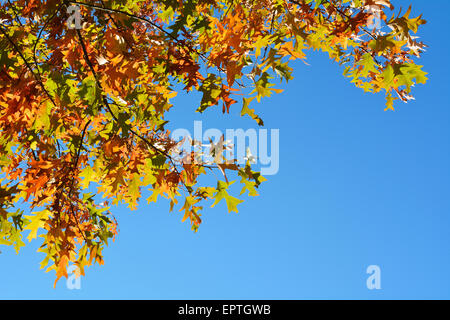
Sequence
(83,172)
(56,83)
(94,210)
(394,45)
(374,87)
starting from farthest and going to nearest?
(374,87), (83,172), (94,210), (56,83), (394,45)

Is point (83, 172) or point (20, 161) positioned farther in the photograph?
point (20, 161)

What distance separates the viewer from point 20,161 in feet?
18.8

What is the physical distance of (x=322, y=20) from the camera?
445cm

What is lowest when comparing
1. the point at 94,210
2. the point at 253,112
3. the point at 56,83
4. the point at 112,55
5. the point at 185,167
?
the point at 94,210

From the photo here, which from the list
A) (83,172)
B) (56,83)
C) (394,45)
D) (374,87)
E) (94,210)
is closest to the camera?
(394,45)

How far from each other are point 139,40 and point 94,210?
6.13ft

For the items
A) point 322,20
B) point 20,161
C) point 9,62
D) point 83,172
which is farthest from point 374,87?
point 20,161

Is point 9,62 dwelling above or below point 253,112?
above

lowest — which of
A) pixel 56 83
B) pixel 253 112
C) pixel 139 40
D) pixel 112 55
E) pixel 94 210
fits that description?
pixel 94 210

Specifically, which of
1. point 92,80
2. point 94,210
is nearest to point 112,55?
point 92,80

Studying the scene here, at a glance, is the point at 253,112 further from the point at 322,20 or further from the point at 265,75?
the point at 322,20

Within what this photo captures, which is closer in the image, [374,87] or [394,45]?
[394,45]

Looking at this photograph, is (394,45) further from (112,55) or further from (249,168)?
(112,55)

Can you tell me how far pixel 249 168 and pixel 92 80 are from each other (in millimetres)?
1585
